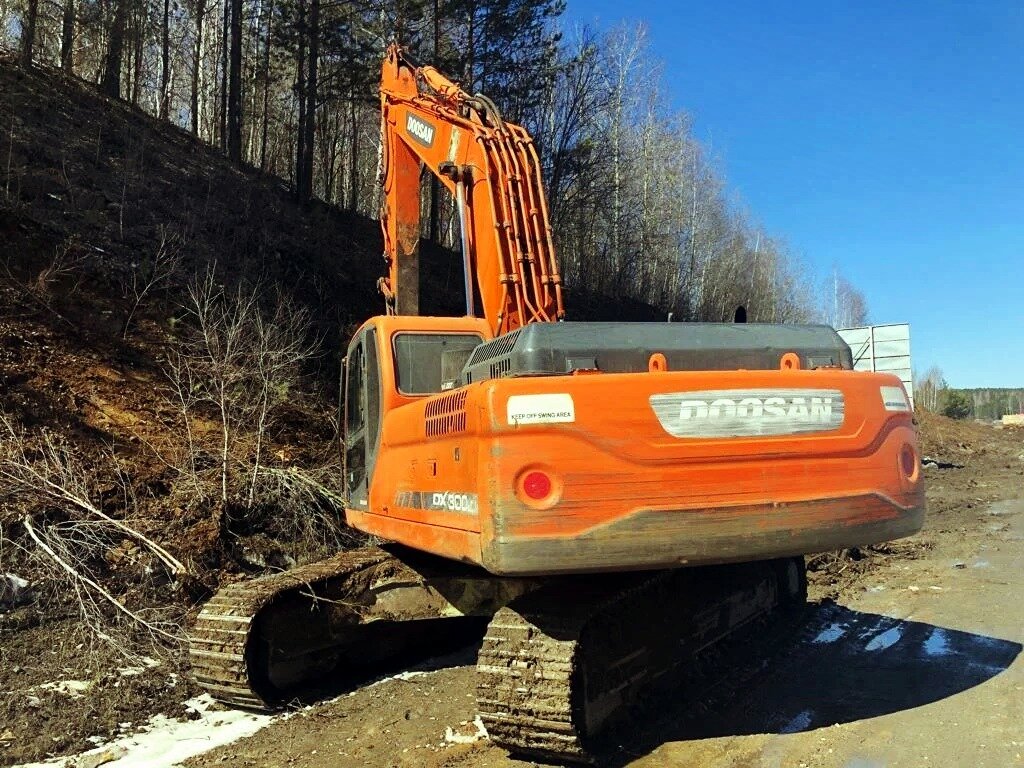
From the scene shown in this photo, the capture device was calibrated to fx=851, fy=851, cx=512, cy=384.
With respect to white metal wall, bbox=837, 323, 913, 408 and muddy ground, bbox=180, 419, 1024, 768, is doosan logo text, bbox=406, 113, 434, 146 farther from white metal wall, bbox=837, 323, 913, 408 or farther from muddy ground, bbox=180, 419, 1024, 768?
white metal wall, bbox=837, 323, 913, 408

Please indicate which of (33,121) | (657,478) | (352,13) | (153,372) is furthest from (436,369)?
(352,13)

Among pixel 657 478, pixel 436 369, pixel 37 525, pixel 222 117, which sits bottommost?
pixel 37 525

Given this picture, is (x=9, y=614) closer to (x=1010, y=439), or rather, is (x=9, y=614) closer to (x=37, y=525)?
(x=37, y=525)

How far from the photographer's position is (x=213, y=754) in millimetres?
Answer: 4305

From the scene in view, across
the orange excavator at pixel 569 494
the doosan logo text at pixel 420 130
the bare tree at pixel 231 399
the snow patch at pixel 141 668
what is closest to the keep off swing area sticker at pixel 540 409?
the orange excavator at pixel 569 494

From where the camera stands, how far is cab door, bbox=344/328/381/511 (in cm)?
521

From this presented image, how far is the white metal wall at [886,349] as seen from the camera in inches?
881

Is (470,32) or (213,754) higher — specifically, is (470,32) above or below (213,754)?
above

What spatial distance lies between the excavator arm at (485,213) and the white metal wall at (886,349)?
1780 cm

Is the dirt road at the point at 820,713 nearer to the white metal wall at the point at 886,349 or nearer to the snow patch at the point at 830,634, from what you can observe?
the snow patch at the point at 830,634

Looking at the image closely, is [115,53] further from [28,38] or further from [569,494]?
[569,494]

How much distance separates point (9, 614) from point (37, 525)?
2.89 ft

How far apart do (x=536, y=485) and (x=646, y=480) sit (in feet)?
1.45

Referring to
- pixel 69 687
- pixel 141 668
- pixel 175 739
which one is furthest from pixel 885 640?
pixel 69 687
